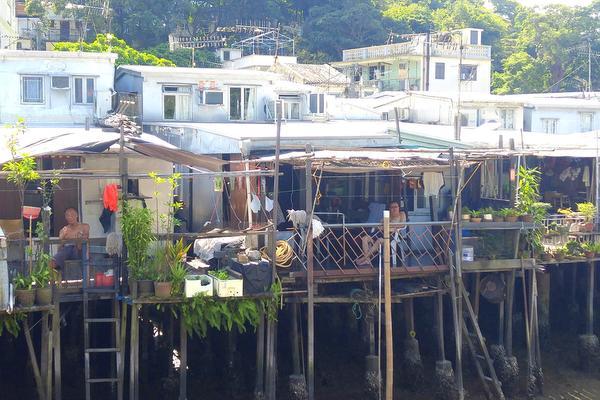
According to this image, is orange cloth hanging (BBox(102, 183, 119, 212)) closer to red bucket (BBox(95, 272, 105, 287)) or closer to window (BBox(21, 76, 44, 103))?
red bucket (BBox(95, 272, 105, 287))

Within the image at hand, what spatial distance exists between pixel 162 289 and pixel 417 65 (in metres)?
36.2

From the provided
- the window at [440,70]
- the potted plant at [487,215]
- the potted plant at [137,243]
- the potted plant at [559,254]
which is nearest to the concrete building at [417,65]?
the window at [440,70]

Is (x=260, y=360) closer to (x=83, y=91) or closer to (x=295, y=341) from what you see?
(x=295, y=341)

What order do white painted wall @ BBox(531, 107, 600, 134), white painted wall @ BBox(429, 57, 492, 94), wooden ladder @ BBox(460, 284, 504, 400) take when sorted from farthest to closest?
1. white painted wall @ BBox(429, 57, 492, 94)
2. white painted wall @ BBox(531, 107, 600, 134)
3. wooden ladder @ BBox(460, 284, 504, 400)

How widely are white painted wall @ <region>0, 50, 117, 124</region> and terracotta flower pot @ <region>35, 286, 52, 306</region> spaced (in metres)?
11.4

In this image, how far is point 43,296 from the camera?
50.7 ft

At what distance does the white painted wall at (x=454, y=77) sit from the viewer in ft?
166

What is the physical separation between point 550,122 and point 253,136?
18.5 meters

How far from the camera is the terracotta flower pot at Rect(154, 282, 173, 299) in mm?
15812

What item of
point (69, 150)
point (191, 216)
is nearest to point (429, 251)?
point (191, 216)

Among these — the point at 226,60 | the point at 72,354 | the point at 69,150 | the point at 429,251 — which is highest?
the point at 226,60

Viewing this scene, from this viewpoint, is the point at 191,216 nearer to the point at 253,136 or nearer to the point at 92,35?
the point at 253,136

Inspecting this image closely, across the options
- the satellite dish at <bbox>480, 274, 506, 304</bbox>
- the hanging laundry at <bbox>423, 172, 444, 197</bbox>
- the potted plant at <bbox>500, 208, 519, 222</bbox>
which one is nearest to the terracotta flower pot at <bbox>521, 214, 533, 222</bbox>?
the potted plant at <bbox>500, 208, 519, 222</bbox>

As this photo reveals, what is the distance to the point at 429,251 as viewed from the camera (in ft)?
64.3
